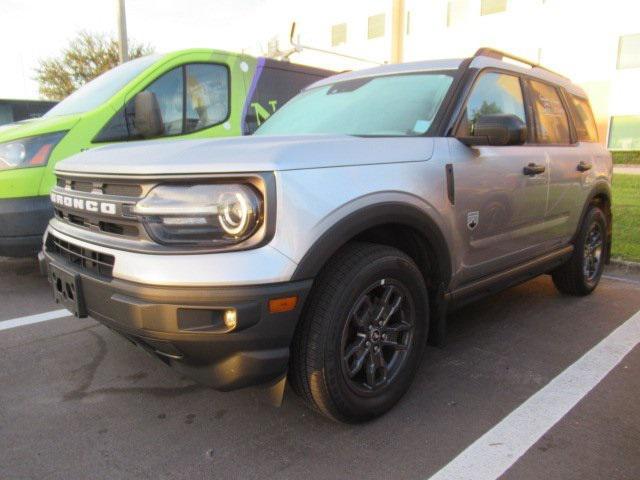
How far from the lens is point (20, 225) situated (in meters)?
4.06

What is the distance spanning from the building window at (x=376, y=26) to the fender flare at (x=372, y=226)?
32.0m

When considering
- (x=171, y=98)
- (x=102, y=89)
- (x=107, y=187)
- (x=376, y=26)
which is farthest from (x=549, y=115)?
(x=376, y=26)

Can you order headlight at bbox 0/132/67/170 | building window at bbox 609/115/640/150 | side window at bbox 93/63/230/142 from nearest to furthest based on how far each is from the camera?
headlight at bbox 0/132/67/170 → side window at bbox 93/63/230/142 → building window at bbox 609/115/640/150

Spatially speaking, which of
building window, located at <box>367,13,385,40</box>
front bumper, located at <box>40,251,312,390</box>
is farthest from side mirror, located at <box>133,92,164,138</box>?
building window, located at <box>367,13,385,40</box>

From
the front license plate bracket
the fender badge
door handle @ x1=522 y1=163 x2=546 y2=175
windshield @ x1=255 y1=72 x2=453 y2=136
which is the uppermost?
windshield @ x1=255 y1=72 x2=453 y2=136

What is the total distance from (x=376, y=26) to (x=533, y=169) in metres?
31.8

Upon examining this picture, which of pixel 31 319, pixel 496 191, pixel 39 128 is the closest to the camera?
pixel 496 191

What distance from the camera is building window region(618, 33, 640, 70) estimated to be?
2275cm

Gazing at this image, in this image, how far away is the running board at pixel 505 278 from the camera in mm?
2965

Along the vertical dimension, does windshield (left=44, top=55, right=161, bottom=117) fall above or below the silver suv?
above

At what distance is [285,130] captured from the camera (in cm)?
336

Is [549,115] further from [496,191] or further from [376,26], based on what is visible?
[376,26]

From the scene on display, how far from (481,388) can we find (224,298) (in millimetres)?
1685

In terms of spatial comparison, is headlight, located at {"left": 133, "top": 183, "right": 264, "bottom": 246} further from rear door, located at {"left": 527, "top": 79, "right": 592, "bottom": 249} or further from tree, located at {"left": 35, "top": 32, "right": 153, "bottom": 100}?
tree, located at {"left": 35, "top": 32, "right": 153, "bottom": 100}
